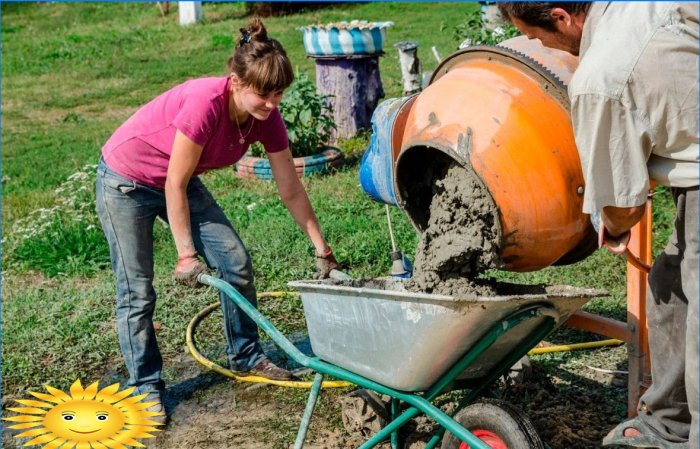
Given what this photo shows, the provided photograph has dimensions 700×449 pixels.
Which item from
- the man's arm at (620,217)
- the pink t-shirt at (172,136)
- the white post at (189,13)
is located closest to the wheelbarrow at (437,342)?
the man's arm at (620,217)

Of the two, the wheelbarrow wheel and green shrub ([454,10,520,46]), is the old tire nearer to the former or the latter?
the wheelbarrow wheel

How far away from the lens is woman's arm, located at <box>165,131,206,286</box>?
3.32 m

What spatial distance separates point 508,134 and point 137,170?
1575mm

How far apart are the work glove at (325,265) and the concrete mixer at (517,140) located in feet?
2.63

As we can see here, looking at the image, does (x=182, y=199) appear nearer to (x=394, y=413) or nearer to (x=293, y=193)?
(x=293, y=193)

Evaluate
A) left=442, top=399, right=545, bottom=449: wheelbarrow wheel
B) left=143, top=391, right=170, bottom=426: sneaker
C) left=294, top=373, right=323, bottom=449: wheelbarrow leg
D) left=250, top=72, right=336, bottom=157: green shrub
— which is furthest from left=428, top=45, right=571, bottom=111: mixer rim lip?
left=250, top=72, right=336, bottom=157: green shrub

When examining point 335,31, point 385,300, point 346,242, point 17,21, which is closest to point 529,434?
point 385,300

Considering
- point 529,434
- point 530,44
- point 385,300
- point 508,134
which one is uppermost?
point 530,44

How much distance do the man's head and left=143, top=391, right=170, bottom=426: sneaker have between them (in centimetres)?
218

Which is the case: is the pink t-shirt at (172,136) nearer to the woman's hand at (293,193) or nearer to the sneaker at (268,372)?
the woman's hand at (293,193)

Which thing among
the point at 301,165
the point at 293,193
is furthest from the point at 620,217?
the point at 301,165

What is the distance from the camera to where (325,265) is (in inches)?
143

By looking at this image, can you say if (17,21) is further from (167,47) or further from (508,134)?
(508,134)

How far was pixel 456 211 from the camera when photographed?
9.21ft
